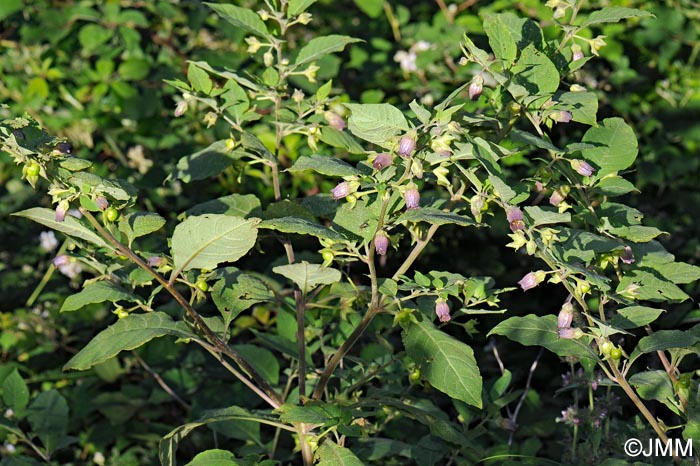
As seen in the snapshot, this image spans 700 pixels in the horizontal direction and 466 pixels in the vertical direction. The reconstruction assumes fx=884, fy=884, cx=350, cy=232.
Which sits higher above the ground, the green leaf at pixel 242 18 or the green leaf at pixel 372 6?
the green leaf at pixel 242 18

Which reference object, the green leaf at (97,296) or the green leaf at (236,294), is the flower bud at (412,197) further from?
the green leaf at (97,296)

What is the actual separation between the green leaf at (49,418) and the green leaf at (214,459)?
752mm

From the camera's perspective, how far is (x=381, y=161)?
1.32m

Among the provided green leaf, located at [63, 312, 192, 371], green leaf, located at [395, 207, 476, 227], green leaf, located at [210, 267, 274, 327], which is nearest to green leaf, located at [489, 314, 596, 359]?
green leaf, located at [395, 207, 476, 227]

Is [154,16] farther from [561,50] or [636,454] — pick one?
[636,454]

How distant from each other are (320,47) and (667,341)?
0.86 m

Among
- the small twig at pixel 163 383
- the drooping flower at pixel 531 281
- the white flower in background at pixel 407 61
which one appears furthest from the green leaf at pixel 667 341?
the white flower in background at pixel 407 61

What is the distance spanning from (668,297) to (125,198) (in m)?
0.93

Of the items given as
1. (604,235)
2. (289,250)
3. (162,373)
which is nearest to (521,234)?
(604,235)

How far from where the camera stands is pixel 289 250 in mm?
1759

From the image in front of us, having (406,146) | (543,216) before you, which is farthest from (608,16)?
(406,146)

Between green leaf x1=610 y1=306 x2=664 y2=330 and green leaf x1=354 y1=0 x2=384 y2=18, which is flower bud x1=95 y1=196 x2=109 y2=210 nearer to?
green leaf x1=610 y1=306 x2=664 y2=330

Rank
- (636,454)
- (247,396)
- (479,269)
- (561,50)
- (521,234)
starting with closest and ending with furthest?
(521,234) < (561,50) < (636,454) < (247,396) < (479,269)

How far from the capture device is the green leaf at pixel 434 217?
128 centimetres
